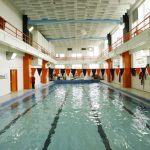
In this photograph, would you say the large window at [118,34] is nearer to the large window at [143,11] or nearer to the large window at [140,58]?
the large window at [143,11]

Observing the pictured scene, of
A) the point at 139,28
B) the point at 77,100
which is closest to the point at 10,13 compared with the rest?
the point at 77,100

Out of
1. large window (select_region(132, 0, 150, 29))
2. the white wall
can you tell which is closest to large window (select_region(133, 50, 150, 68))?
large window (select_region(132, 0, 150, 29))

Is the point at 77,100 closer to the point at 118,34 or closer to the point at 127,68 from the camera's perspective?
the point at 127,68

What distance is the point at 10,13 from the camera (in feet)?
46.0

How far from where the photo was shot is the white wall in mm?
12711

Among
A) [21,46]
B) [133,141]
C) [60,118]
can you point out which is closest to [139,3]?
[21,46]

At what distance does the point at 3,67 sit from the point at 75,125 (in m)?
8.08

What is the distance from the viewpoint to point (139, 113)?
311 inches

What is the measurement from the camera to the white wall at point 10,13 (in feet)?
41.7

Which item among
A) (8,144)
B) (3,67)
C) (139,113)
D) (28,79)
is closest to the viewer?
(8,144)

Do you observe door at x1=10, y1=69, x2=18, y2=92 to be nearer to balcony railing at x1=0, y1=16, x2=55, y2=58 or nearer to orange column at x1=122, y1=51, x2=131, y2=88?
balcony railing at x1=0, y1=16, x2=55, y2=58

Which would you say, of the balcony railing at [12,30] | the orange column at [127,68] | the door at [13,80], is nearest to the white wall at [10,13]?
the balcony railing at [12,30]

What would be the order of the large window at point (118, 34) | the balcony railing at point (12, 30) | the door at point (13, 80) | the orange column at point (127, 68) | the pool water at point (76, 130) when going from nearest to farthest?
the pool water at point (76, 130)
the balcony railing at point (12, 30)
the door at point (13, 80)
the orange column at point (127, 68)
the large window at point (118, 34)

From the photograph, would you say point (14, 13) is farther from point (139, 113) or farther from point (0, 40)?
point (139, 113)
